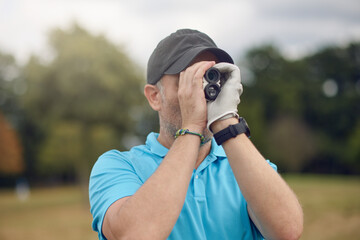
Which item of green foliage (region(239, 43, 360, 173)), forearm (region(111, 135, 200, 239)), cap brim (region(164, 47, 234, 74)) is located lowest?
green foliage (region(239, 43, 360, 173))

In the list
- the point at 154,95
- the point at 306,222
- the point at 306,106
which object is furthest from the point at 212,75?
the point at 306,106

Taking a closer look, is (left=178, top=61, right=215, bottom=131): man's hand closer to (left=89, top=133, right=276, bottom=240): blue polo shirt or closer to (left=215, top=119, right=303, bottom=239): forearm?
(left=215, top=119, right=303, bottom=239): forearm

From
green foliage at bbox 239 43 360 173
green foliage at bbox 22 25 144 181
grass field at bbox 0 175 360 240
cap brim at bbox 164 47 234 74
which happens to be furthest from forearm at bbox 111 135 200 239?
green foliage at bbox 239 43 360 173

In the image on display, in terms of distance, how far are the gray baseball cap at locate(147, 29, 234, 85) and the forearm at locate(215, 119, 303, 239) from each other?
0.51 m

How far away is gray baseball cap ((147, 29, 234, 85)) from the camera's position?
2.02m

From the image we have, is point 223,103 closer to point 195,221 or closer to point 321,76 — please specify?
point 195,221

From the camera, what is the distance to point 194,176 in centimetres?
209

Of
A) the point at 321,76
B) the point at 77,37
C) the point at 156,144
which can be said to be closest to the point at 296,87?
the point at 321,76

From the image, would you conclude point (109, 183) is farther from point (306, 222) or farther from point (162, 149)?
point (306, 222)

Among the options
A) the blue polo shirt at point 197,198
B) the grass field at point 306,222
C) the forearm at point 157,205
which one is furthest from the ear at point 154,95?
the grass field at point 306,222

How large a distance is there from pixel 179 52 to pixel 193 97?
0.36 meters

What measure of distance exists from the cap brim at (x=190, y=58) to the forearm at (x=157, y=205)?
0.51 metres

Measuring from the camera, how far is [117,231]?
168cm

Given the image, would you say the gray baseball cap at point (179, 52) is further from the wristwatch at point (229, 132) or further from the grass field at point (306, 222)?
the grass field at point (306, 222)
